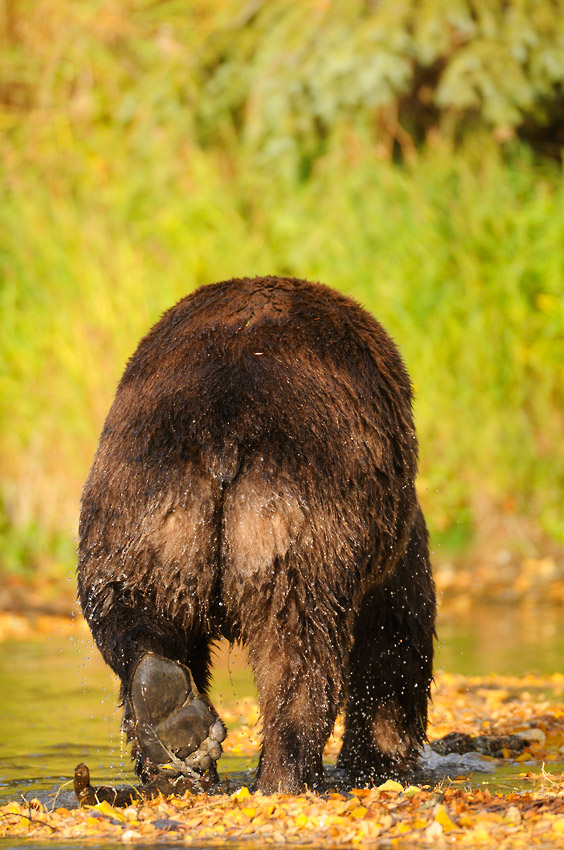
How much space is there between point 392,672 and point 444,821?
4.25ft

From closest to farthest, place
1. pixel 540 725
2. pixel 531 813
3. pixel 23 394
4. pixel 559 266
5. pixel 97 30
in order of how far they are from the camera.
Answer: pixel 531 813 → pixel 540 725 → pixel 559 266 → pixel 23 394 → pixel 97 30

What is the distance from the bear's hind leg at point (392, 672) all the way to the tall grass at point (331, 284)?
18.3 feet

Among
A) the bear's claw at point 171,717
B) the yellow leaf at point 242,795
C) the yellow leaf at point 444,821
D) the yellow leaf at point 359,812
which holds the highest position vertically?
the bear's claw at point 171,717

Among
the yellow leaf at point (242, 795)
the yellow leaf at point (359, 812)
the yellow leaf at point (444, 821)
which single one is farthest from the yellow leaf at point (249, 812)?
the yellow leaf at point (444, 821)

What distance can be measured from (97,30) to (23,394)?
5.06 meters

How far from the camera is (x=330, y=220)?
12055 millimetres

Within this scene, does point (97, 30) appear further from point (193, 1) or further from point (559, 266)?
point (559, 266)

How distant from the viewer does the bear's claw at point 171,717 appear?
362 centimetres

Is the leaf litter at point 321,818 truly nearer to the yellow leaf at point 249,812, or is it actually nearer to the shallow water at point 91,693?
the yellow leaf at point 249,812

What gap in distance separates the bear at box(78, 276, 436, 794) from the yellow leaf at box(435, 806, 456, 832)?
Result: 1.44 feet

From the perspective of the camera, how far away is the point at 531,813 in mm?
3551

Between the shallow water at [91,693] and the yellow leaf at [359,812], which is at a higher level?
the shallow water at [91,693]

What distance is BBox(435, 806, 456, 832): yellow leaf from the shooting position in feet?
11.3

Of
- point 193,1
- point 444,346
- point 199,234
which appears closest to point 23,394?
point 199,234
